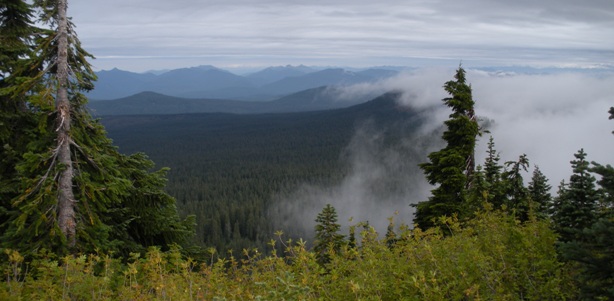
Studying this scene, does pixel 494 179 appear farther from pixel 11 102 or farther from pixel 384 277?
A: pixel 11 102

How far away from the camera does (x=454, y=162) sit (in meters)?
17.0

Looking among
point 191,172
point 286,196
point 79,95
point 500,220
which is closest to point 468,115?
point 500,220

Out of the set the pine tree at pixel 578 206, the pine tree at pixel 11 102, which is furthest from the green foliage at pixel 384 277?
the pine tree at pixel 11 102

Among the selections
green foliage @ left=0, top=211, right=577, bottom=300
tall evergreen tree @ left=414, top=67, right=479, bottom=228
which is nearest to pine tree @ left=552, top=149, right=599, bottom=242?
green foliage @ left=0, top=211, right=577, bottom=300

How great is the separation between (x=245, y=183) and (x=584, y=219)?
151070 mm

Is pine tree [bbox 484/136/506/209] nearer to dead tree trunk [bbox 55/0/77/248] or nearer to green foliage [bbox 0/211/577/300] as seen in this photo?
green foliage [bbox 0/211/577/300]

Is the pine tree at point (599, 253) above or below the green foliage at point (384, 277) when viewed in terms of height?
above

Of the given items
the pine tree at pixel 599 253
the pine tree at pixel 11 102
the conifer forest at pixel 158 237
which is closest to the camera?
the pine tree at pixel 599 253

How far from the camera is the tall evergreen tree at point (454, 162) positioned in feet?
55.1

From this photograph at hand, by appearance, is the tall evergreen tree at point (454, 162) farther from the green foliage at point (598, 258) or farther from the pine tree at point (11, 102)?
the pine tree at point (11, 102)

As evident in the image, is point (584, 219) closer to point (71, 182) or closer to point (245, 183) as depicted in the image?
point (71, 182)

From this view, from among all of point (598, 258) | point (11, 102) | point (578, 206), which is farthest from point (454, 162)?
point (11, 102)

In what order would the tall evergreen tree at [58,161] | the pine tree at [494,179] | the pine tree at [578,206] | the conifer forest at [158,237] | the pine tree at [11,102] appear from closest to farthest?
the conifer forest at [158,237] < the pine tree at [578,206] < the tall evergreen tree at [58,161] < the pine tree at [11,102] < the pine tree at [494,179]

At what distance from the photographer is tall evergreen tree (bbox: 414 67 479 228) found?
1678cm
